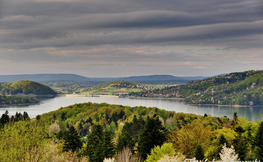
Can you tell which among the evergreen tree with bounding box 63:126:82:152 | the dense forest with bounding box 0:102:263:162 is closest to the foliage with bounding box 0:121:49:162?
the dense forest with bounding box 0:102:263:162

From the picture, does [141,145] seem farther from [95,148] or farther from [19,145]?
[19,145]

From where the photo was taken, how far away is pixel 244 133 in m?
48.5

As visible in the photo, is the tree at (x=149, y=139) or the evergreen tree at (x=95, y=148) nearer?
the evergreen tree at (x=95, y=148)

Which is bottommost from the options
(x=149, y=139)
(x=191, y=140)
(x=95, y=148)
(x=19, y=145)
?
(x=95, y=148)

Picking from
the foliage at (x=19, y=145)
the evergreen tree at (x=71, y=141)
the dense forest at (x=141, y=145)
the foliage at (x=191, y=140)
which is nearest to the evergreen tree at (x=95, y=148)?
the dense forest at (x=141, y=145)

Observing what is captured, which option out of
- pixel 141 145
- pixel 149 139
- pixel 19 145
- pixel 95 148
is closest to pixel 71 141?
pixel 95 148

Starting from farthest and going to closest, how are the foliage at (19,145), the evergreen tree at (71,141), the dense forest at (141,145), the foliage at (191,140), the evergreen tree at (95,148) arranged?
the evergreen tree at (71,141) → the foliage at (191,140) → the evergreen tree at (95,148) → the dense forest at (141,145) → the foliage at (19,145)

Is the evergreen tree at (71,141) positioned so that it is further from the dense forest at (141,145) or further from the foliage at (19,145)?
the foliage at (19,145)

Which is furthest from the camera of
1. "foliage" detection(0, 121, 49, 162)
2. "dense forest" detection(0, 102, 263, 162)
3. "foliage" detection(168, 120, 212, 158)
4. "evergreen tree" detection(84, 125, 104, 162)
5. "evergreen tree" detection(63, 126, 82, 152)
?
"evergreen tree" detection(63, 126, 82, 152)

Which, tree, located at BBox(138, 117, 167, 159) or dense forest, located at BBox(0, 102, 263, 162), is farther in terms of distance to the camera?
tree, located at BBox(138, 117, 167, 159)

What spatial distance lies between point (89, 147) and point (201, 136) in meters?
18.2

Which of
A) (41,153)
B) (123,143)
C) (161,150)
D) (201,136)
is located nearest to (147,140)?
(123,143)

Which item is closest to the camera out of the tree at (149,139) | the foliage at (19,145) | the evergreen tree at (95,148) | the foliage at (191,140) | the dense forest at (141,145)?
the foliage at (19,145)

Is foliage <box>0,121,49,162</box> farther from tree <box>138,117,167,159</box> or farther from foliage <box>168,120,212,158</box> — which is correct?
foliage <box>168,120,212,158</box>
